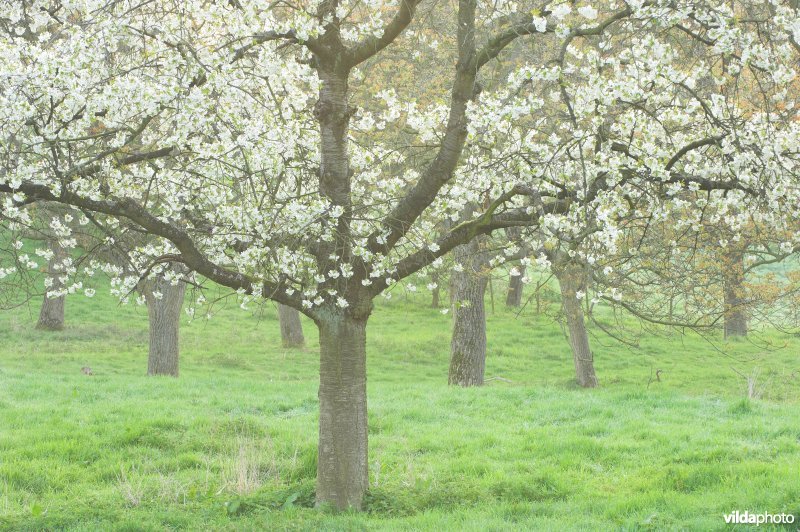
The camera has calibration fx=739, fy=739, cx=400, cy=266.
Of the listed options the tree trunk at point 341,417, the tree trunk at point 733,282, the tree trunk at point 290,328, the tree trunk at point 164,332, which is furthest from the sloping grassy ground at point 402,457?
the tree trunk at point 290,328

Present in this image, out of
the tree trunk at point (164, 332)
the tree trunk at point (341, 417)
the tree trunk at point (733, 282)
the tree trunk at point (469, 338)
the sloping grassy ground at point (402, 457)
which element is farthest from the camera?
the tree trunk at point (164, 332)

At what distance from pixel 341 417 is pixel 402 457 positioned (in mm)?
2005

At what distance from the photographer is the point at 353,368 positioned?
7934 mm

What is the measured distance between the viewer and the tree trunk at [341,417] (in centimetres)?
787

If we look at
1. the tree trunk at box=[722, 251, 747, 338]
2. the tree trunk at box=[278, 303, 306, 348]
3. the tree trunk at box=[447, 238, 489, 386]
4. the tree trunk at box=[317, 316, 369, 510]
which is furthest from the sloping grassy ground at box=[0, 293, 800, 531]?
the tree trunk at box=[278, 303, 306, 348]

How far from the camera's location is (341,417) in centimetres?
786

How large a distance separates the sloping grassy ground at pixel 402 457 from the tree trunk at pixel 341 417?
318mm

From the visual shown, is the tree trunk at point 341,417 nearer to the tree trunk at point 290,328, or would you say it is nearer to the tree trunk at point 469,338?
the tree trunk at point 469,338

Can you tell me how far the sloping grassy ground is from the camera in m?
7.23

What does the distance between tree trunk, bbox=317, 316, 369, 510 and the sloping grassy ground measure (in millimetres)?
318

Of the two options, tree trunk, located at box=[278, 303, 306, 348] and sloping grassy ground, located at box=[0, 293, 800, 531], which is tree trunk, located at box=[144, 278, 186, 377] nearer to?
sloping grassy ground, located at box=[0, 293, 800, 531]

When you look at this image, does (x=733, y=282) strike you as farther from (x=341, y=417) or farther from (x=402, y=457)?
(x=341, y=417)

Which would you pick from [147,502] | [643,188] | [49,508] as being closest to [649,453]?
[643,188]

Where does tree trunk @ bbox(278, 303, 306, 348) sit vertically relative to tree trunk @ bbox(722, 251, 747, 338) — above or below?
below
